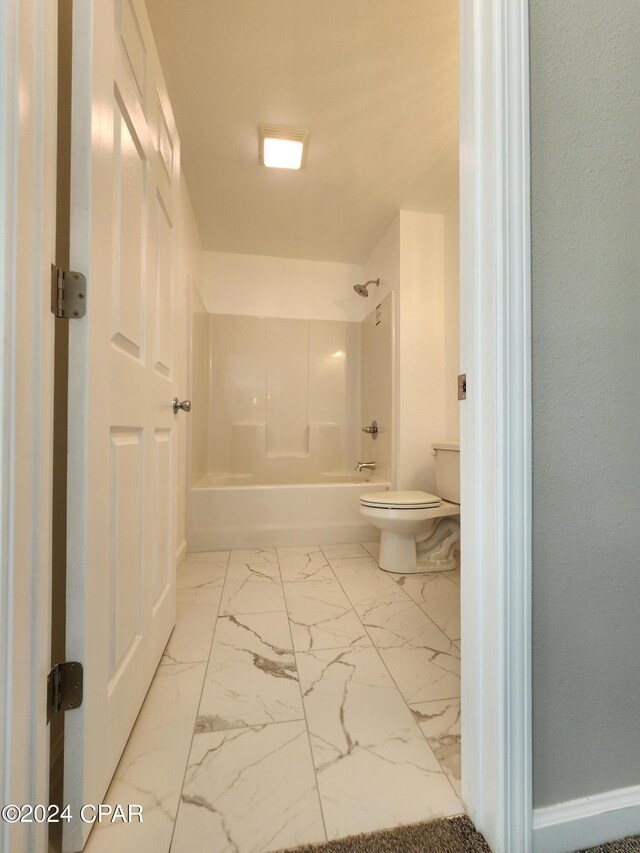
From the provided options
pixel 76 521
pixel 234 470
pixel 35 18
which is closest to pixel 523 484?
pixel 76 521

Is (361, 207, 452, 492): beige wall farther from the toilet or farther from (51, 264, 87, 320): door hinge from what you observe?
(51, 264, 87, 320): door hinge

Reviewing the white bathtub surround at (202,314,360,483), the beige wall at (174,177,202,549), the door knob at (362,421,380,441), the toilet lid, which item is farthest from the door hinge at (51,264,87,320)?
the white bathtub surround at (202,314,360,483)

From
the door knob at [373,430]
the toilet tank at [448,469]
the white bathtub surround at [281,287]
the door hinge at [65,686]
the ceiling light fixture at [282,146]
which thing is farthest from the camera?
the white bathtub surround at [281,287]

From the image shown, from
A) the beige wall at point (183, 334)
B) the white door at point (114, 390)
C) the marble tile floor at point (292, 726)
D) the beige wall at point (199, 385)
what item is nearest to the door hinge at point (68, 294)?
the white door at point (114, 390)

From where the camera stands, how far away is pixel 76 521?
2.25 ft

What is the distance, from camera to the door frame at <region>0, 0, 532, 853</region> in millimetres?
554

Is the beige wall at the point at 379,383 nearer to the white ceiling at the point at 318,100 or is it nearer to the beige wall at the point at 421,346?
the beige wall at the point at 421,346

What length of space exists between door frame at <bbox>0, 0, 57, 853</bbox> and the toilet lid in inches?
62.5

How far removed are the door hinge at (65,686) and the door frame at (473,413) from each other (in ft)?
0.15

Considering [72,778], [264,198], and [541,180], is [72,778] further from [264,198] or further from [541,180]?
[264,198]

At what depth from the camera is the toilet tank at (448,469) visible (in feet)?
6.95

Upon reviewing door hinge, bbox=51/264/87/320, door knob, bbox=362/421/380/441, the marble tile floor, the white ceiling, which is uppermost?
the white ceiling

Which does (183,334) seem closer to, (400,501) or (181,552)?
(181,552)

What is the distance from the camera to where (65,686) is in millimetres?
671
